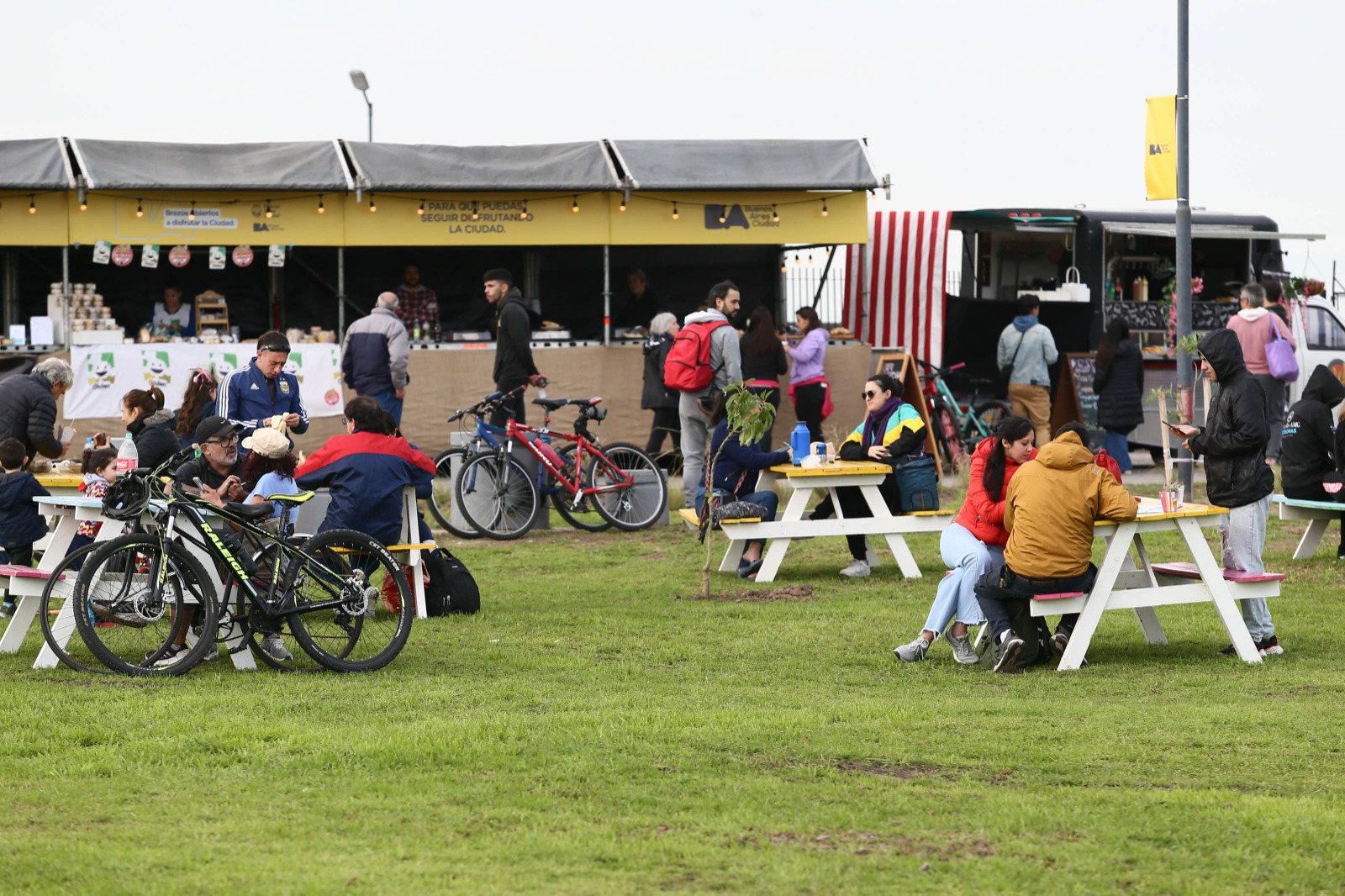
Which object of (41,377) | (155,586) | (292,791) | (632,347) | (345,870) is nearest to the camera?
(345,870)

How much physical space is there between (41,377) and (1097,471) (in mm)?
6607

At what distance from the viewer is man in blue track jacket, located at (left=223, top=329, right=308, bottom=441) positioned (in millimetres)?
10047

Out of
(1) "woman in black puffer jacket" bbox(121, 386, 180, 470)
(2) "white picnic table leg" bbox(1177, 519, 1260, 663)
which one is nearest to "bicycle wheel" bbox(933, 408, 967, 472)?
(2) "white picnic table leg" bbox(1177, 519, 1260, 663)

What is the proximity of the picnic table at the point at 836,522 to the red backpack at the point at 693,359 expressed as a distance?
2270 mm

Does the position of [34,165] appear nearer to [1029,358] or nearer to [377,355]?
[377,355]

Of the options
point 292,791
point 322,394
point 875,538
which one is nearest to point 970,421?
point 875,538

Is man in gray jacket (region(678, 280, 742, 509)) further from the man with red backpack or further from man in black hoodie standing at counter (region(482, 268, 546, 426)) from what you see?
man in black hoodie standing at counter (region(482, 268, 546, 426))

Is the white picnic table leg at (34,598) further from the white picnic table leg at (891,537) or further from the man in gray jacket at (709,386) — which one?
the man in gray jacket at (709,386)

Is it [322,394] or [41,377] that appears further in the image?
[322,394]

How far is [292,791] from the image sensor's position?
541 cm

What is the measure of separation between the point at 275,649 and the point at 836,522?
4.16 metres

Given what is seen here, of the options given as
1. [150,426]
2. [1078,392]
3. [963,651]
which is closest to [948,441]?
[1078,392]

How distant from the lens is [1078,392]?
61.3ft

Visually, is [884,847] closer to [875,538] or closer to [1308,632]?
[1308,632]
